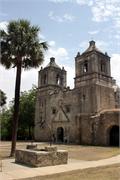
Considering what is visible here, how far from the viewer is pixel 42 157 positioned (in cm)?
1170

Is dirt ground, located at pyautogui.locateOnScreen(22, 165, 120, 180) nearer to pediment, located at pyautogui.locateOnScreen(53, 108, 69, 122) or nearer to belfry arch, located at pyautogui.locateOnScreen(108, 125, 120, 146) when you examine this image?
belfry arch, located at pyautogui.locateOnScreen(108, 125, 120, 146)

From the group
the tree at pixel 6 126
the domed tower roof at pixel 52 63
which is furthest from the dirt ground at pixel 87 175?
the tree at pixel 6 126

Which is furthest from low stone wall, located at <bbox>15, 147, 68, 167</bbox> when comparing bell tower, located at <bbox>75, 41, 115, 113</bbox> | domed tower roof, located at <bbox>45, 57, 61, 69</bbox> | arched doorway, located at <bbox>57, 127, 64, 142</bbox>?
domed tower roof, located at <bbox>45, 57, 61, 69</bbox>

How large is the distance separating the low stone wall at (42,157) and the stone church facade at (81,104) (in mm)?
18347

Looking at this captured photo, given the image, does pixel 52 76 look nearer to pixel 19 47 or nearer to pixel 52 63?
pixel 52 63

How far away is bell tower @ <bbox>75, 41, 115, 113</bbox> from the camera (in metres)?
36.3

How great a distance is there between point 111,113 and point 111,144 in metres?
4.00

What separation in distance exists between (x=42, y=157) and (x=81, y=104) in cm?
2690

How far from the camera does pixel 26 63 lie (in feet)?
57.6

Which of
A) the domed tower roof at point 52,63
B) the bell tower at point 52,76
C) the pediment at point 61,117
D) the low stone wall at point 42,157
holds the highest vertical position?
the domed tower roof at point 52,63

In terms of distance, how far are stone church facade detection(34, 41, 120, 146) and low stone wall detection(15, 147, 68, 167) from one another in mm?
18347

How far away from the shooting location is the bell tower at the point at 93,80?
119 feet

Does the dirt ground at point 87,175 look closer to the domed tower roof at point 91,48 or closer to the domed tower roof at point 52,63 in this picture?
the domed tower roof at point 91,48

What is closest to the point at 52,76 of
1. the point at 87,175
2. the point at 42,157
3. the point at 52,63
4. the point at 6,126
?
the point at 52,63
